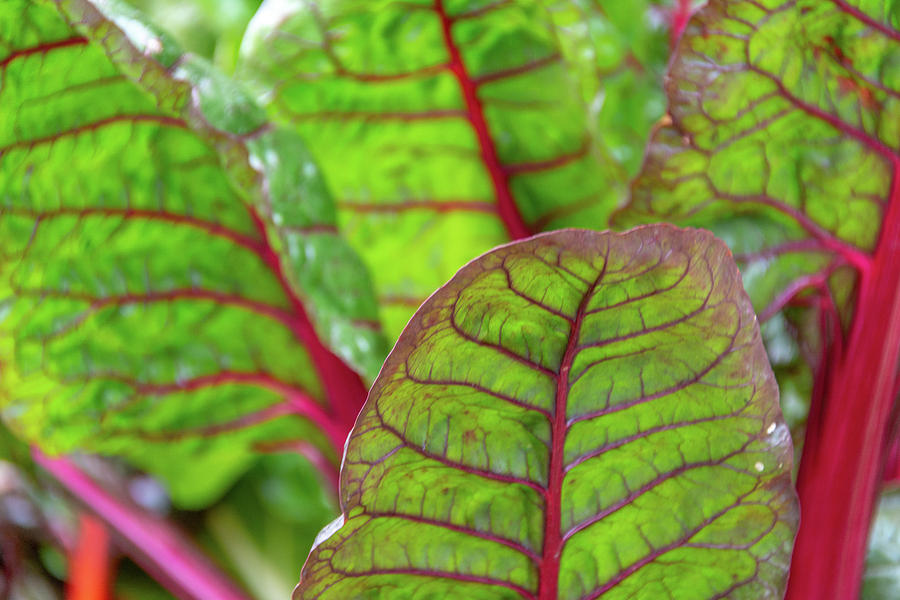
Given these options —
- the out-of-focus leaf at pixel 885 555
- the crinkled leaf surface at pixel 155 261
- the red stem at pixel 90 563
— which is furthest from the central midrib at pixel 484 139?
the red stem at pixel 90 563

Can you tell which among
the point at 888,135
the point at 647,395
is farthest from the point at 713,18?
the point at 647,395

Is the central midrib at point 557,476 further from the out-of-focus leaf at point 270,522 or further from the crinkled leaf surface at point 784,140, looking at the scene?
the out-of-focus leaf at point 270,522

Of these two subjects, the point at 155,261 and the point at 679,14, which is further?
the point at 679,14

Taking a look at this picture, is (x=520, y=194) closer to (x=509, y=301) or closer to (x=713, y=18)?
(x=713, y=18)

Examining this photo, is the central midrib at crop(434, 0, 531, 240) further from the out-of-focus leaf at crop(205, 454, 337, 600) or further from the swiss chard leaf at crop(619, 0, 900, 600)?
the out-of-focus leaf at crop(205, 454, 337, 600)

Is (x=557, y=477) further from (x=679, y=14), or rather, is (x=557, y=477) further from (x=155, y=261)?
(x=679, y=14)

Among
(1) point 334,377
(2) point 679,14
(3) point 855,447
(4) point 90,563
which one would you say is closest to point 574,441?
(3) point 855,447
